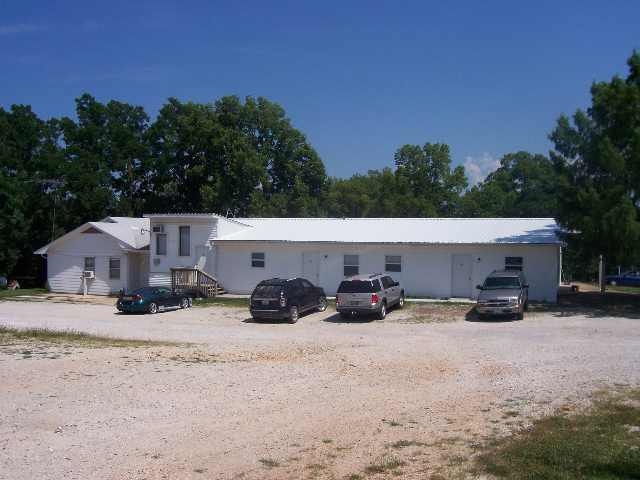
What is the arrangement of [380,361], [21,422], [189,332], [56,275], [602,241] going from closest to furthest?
1. [21,422]
2. [380,361]
3. [189,332]
4. [602,241]
5. [56,275]

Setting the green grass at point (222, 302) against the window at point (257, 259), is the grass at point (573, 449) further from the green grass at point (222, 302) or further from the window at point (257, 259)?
the window at point (257, 259)

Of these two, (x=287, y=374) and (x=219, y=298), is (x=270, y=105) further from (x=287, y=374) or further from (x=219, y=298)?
(x=287, y=374)

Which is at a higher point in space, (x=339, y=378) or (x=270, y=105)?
(x=270, y=105)

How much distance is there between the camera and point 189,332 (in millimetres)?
22359

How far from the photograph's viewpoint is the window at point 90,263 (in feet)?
129

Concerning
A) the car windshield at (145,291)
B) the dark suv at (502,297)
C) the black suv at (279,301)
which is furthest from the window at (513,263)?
the car windshield at (145,291)

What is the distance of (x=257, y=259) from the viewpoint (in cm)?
3519

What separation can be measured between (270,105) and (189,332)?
38.0 m

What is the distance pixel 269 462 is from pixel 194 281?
2655cm

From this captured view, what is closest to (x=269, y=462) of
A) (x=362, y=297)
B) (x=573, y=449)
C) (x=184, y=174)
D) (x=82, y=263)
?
(x=573, y=449)

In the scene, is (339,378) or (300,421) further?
(339,378)

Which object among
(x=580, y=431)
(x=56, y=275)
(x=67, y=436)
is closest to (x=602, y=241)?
(x=580, y=431)

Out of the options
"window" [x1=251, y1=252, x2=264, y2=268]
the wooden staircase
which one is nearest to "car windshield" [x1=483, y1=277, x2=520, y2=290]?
"window" [x1=251, y1=252, x2=264, y2=268]

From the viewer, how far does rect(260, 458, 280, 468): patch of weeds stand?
8.41 meters
